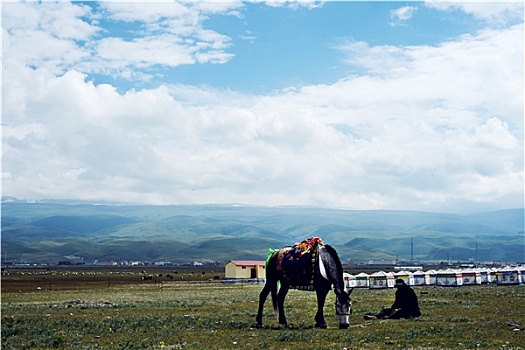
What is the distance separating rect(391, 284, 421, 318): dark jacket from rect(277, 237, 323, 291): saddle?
524 centimetres

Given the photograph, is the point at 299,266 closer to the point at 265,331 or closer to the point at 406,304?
the point at 265,331

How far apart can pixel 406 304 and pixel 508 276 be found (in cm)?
4061

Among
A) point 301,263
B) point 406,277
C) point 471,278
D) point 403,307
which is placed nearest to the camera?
point 301,263

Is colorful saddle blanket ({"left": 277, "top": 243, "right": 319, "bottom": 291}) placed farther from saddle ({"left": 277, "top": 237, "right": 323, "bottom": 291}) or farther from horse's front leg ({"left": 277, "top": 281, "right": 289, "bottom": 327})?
horse's front leg ({"left": 277, "top": 281, "right": 289, "bottom": 327})

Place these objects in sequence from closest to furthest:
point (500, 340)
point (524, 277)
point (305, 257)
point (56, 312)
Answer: point (500, 340)
point (305, 257)
point (56, 312)
point (524, 277)

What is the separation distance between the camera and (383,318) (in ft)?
98.3

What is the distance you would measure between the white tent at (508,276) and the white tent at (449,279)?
3874 mm

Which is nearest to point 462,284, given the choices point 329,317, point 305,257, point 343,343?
point 329,317

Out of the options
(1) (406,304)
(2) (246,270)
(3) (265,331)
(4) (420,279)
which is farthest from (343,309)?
(2) (246,270)

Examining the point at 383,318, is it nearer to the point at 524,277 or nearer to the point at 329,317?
the point at 329,317

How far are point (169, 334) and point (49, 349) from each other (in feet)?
16.3

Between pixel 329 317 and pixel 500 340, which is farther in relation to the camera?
pixel 329 317

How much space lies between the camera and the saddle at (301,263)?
89.8 feet

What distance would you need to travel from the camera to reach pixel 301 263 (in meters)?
27.7
